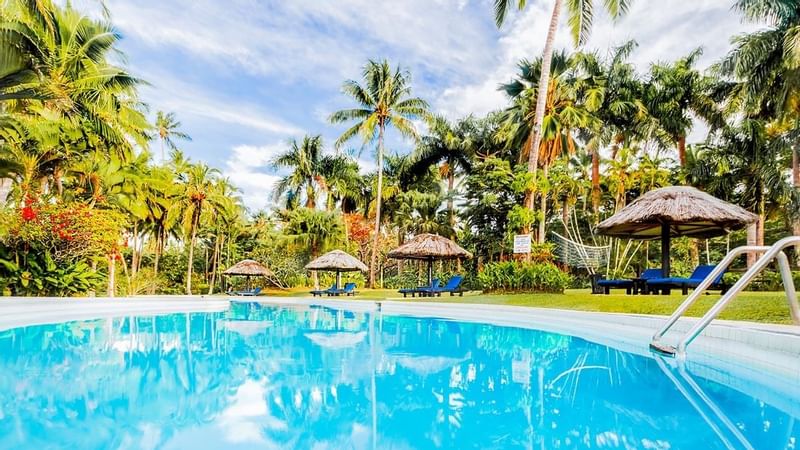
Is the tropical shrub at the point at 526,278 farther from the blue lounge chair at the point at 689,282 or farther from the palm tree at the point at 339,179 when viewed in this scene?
the palm tree at the point at 339,179

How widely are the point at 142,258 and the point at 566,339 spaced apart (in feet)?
88.7

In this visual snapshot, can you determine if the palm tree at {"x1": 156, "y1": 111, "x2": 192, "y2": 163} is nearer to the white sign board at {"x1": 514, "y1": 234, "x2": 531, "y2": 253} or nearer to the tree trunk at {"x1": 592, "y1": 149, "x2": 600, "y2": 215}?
the tree trunk at {"x1": 592, "y1": 149, "x2": 600, "y2": 215}

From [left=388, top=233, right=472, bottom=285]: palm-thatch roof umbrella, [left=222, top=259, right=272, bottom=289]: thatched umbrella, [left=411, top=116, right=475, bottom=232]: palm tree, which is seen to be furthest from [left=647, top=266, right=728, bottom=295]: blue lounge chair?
[left=222, top=259, right=272, bottom=289]: thatched umbrella

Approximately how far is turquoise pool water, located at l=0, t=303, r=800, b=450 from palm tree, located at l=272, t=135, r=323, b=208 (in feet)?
61.0

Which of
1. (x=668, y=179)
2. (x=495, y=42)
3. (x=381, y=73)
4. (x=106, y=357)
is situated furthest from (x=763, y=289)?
(x=381, y=73)

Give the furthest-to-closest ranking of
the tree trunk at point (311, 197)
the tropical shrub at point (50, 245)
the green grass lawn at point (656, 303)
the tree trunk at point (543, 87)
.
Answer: the tree trunk at point (311, 197) → the tree trunk at point (543, 87) → the tropical shrub at point (50, 245) → the green grass lawn at point (656, 303)

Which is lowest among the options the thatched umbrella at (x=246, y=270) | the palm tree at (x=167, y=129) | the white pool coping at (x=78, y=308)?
the white pool coping at (x=78, y=308)

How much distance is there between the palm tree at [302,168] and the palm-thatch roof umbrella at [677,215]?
57.0 feet

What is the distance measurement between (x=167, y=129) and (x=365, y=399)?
1284 inches

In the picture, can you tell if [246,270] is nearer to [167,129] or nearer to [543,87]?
[543,87]

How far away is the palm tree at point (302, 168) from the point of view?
1016 inches

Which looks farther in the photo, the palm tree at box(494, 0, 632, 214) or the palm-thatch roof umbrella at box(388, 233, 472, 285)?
the palm-thatch roof umbrella at box(388, 233, 472, 285)

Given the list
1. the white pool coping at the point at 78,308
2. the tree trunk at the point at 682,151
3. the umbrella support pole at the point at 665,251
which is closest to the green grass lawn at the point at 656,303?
the umbrella support pole at the point at 665,251

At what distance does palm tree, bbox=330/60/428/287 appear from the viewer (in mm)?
22750
